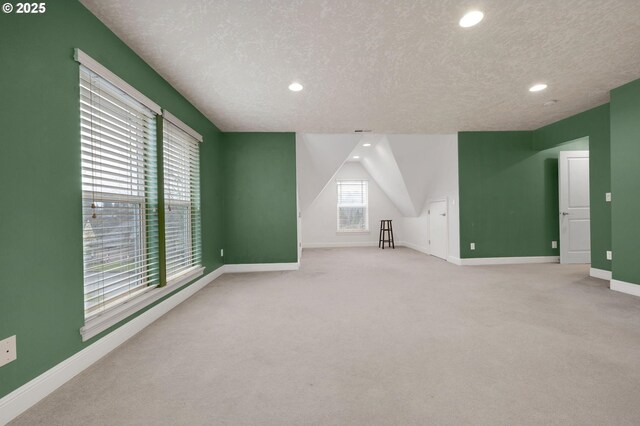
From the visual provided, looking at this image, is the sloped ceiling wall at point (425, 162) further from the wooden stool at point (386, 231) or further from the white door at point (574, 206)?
the white door at point (574, 206)

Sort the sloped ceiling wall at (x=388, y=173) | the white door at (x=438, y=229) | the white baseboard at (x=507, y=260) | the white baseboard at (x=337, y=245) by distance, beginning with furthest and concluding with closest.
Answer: the white baseboard at (x=337, y=245), the sloped ceiling wall at (x=388, y=173), the white door at (x=438, y=229), the white baseboard at (x=507, y=260)

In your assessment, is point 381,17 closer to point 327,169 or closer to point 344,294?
point 344,294

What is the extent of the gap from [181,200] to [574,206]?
242 inches

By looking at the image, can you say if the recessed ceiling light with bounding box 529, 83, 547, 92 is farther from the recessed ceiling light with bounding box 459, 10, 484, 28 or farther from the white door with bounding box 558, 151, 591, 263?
the white door with bounding box 558, 151, 591, 263

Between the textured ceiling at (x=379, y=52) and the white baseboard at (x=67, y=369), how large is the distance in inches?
87.2

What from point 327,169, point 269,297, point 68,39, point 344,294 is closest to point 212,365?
point 269,297

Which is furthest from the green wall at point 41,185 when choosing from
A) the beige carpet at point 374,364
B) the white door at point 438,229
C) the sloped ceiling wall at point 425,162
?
the white door at point 438,229

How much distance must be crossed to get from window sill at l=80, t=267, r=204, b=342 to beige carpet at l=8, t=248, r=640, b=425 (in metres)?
0.21

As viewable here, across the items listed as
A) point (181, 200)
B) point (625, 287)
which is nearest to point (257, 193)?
point (181, 200)

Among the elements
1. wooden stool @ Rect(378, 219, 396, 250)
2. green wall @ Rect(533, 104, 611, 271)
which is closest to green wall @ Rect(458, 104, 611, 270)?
green wall @ Rect(533, 104, 611, 271)

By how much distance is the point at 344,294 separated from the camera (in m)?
3.27

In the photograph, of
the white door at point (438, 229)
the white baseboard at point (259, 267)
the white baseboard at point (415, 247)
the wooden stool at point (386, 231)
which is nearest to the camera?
the white baseboard at point (259, 267)

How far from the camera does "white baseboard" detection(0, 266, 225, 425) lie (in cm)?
131

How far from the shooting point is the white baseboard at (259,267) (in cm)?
463
